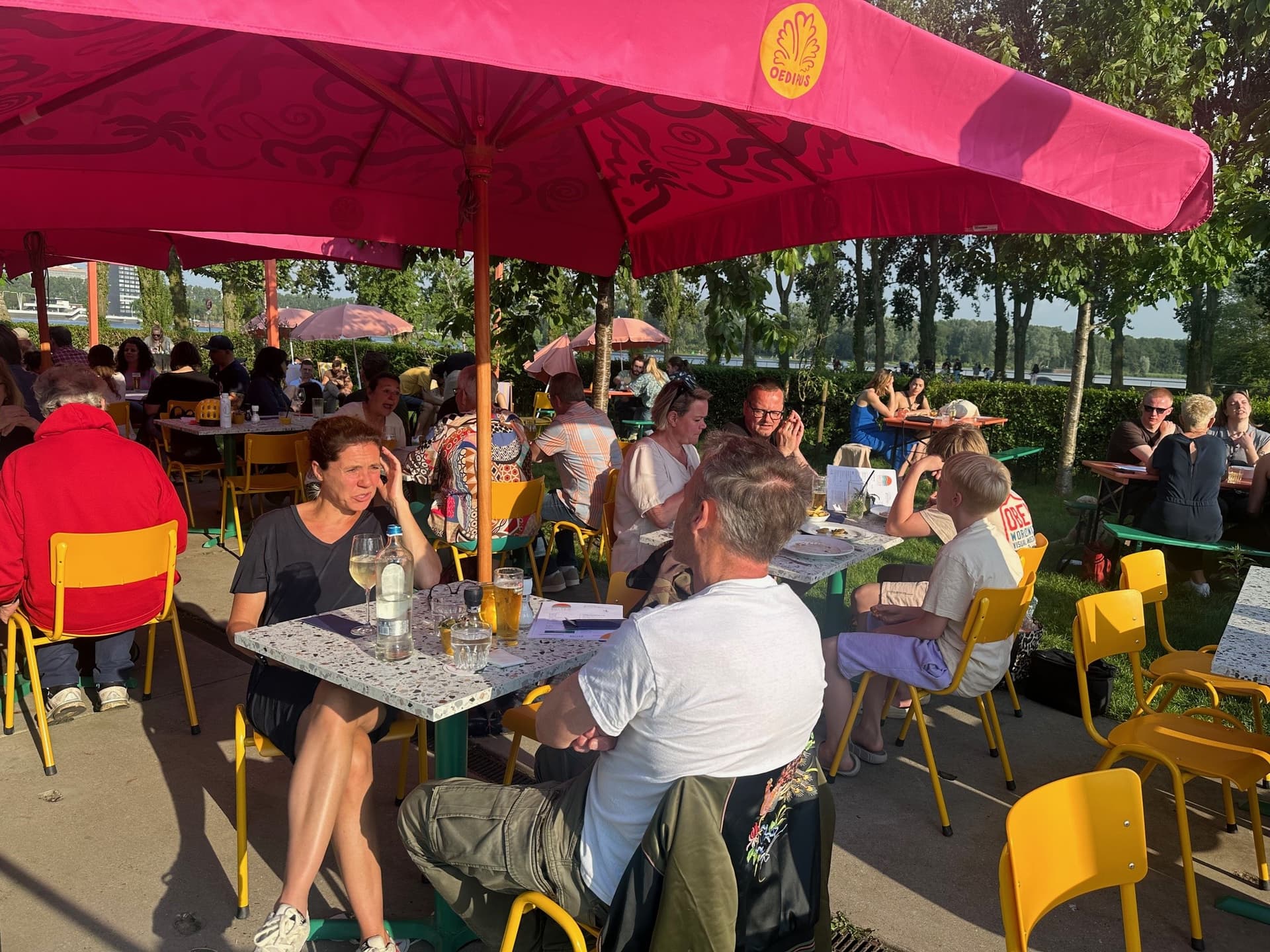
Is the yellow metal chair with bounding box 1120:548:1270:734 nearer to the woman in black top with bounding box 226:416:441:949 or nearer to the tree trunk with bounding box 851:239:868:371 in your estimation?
the woman in black top with bounding box 226:416:441:949

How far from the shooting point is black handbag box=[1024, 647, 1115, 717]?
435 cm

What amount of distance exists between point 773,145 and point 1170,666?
8.56ft

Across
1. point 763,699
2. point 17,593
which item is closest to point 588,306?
point 17,593

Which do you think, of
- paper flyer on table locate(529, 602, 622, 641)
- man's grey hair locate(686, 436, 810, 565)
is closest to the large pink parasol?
paper flyer on table locate(529, 602, 622, 641)

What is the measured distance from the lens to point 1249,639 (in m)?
2.97

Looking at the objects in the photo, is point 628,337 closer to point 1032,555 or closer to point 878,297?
point 1032,555

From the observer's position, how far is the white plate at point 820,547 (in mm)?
Answer: 3951

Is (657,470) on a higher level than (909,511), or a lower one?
higher

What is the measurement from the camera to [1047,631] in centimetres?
550

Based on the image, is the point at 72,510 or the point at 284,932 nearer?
the point at 284,932

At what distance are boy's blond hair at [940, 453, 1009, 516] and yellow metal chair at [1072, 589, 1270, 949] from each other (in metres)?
0.47

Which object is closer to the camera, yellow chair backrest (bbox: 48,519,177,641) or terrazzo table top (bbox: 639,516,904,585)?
yellow chair backrest (bbox: 48,519,177,641)

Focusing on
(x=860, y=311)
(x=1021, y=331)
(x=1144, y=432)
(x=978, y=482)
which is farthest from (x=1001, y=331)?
(x=978, y=482)

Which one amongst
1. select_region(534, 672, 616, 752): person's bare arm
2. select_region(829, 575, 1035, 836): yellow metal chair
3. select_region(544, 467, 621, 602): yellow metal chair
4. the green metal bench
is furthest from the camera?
the green metal bench
